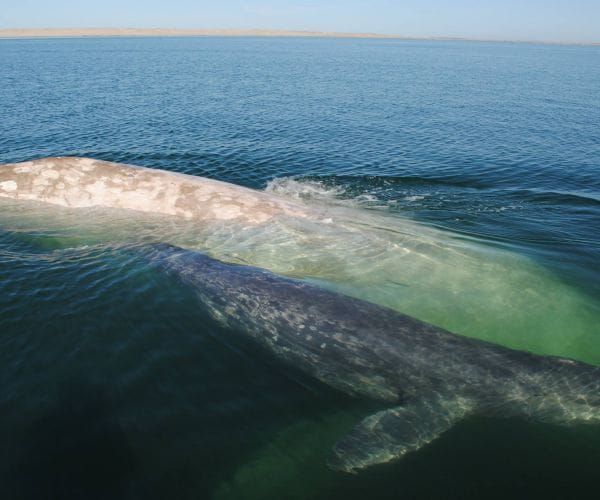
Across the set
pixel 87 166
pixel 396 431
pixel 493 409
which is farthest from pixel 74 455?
pixel 87 166

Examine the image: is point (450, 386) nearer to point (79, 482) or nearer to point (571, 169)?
point (79, 482)

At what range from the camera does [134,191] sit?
13969 millimetres

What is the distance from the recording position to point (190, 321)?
951 cm

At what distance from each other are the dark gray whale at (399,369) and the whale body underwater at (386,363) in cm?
2

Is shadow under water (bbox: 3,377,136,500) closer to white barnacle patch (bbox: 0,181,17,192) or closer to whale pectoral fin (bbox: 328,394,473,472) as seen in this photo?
whale pectoral fin (bbox: 328,394,473,472)

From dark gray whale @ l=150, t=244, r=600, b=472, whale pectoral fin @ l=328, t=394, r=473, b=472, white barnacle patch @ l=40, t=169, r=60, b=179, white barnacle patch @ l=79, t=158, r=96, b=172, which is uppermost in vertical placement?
white barnacle patch @ l=79, t=158, r=96, b=172

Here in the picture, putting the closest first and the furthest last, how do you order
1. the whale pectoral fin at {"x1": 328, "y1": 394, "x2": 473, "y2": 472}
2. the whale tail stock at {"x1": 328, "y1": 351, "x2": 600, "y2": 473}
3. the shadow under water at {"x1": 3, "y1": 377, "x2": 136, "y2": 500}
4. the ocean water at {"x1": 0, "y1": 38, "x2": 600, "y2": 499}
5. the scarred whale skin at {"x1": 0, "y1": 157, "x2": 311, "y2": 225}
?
the shadow under water at {"x1": 3, "y1": 377, "x2": 136, "y2": 500} < the ocean water at {"x1": 0, "y1": 38, "x2": 600, "y2": 499} < the whale pectoral fin at {"x1": 328, "y1": 394, "x2": 473, "y2": 472} < the whale tail stock at {"x1": 328, "y1": 351, "x2": 600, "y2": 473} < the scarred whale skin at {"x1": 0, "y1": 157, "x2": 311, "y2": 225}

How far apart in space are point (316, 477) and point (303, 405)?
4.45 ft

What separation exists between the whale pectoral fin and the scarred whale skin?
7.52 metres

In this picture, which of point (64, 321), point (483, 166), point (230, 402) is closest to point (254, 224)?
point (64, 321)

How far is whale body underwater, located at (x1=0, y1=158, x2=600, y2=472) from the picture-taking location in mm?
7133

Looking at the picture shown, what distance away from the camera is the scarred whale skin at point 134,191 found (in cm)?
1364

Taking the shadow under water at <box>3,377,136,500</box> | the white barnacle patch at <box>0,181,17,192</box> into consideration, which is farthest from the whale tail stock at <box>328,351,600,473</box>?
the white barnacle patch at <box>0,181,17,192</box>

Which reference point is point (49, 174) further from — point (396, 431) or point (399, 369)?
point (396, 431)
